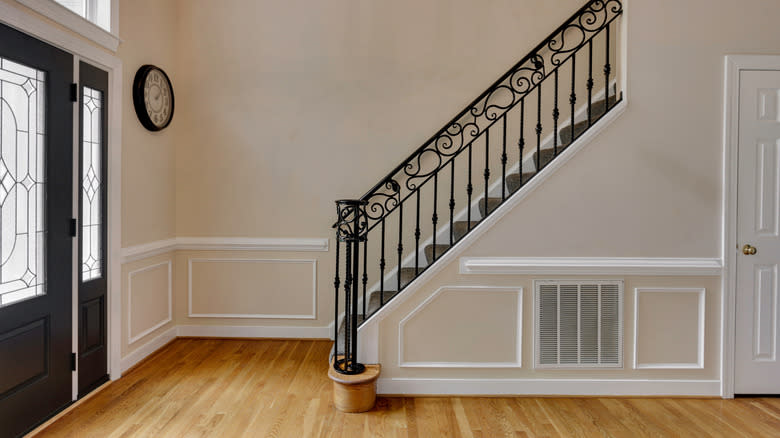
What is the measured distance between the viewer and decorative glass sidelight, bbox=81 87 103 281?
126 inches

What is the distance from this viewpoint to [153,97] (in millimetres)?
4031

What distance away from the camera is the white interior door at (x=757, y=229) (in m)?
3.24

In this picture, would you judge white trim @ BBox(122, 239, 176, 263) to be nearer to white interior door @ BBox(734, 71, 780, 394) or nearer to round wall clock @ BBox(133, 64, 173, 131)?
round wall clock @ BBox(133, 64, 173, 131)

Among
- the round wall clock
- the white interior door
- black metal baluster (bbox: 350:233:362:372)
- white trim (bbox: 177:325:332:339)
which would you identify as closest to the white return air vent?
the white interior door

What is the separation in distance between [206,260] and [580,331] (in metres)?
3.35

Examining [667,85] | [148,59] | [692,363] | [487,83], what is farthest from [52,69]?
[692,363]

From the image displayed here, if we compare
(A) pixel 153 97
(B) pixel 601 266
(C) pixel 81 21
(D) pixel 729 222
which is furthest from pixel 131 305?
(D) pixel 729 222

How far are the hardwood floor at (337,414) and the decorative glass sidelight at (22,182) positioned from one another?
90 centimetres

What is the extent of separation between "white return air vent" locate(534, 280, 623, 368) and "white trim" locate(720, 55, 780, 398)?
710mm

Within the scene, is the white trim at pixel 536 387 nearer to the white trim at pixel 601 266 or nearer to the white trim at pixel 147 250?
the white trim at pixel 601 266

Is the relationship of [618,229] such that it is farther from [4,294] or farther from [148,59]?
[148,59]

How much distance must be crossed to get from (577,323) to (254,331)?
292 centimetres

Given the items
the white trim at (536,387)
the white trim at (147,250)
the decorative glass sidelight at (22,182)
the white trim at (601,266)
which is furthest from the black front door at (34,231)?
the white trim at (601,266)

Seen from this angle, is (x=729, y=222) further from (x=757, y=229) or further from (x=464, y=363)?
(x=464, y=363)
